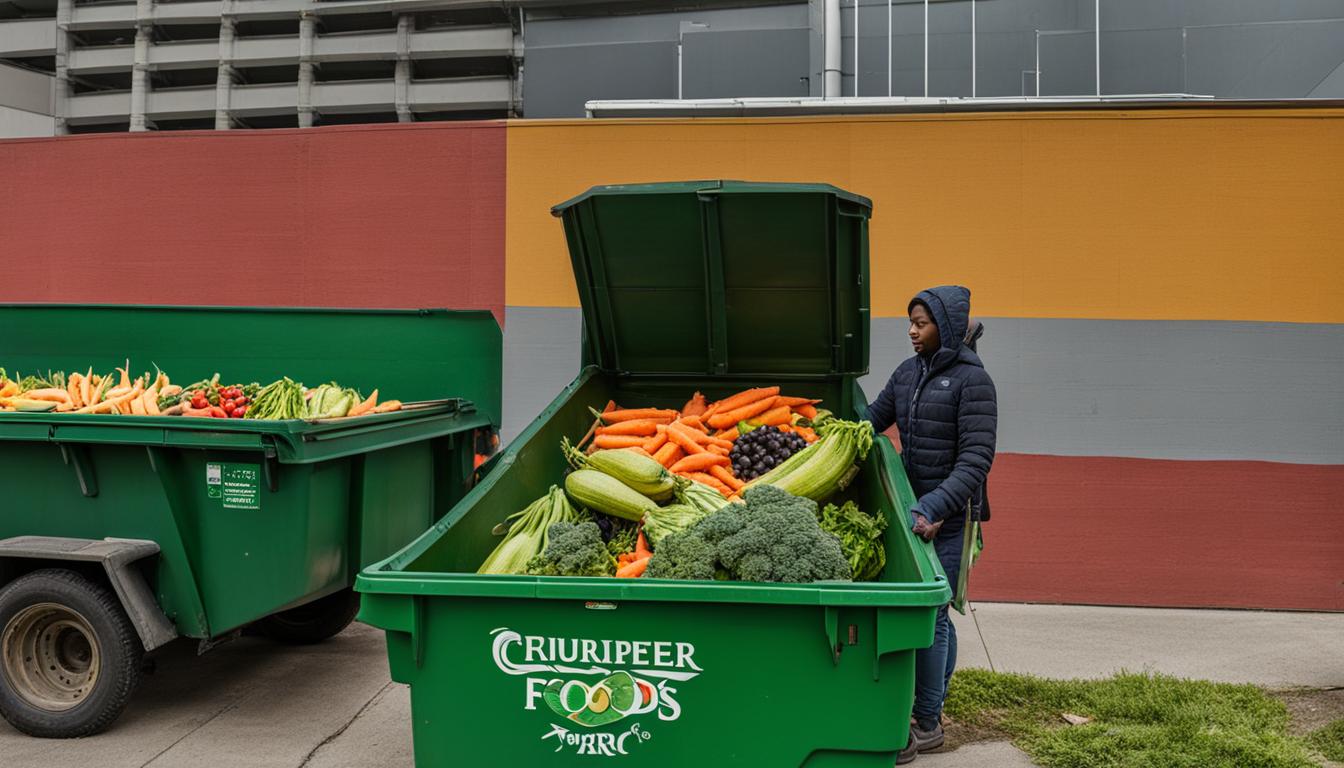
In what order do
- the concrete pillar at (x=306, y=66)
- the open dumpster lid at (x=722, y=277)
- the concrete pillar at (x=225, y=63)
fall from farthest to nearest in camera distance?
the concrete pillar at (x=225, y=63)
the concrete pillar at (x=306, y=66)
the open dumpster lid at (x=722, y=277)

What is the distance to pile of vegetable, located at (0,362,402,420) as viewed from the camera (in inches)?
180

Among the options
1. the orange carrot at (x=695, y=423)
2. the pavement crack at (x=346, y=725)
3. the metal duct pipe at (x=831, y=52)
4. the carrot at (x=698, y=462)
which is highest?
the metal duct pipe at (x=831, y=52)

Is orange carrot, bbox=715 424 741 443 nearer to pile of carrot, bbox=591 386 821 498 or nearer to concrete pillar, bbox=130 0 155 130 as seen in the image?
pile of carrot, bbox=591 386 821 498

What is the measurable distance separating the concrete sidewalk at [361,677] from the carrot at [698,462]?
4.90ft

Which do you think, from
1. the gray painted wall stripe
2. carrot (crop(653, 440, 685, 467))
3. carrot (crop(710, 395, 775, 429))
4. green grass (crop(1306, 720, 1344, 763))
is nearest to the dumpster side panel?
carrot (crop(653, 440, 685, 467))

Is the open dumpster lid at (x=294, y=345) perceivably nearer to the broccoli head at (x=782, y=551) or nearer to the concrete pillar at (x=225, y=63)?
the broccoli head at (x=782, y=551)

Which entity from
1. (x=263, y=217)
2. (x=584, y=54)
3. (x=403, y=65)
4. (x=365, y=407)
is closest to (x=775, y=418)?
(x=365, y=407)

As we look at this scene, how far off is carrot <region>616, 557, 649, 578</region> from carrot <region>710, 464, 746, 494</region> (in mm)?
871

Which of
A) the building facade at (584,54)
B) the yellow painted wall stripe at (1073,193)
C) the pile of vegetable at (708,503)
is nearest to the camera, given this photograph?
the pile of vegetable at (708,503)

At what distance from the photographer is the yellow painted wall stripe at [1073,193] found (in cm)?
632

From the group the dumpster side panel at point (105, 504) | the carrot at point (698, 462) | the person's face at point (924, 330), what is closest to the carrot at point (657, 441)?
the carrot at point (698, 462)

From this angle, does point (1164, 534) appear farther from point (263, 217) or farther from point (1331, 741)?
point (263, 217)

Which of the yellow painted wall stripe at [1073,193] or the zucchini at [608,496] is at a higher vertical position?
the yellow painted wall stripe at [1073,193]

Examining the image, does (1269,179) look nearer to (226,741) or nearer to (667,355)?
(667,355)
